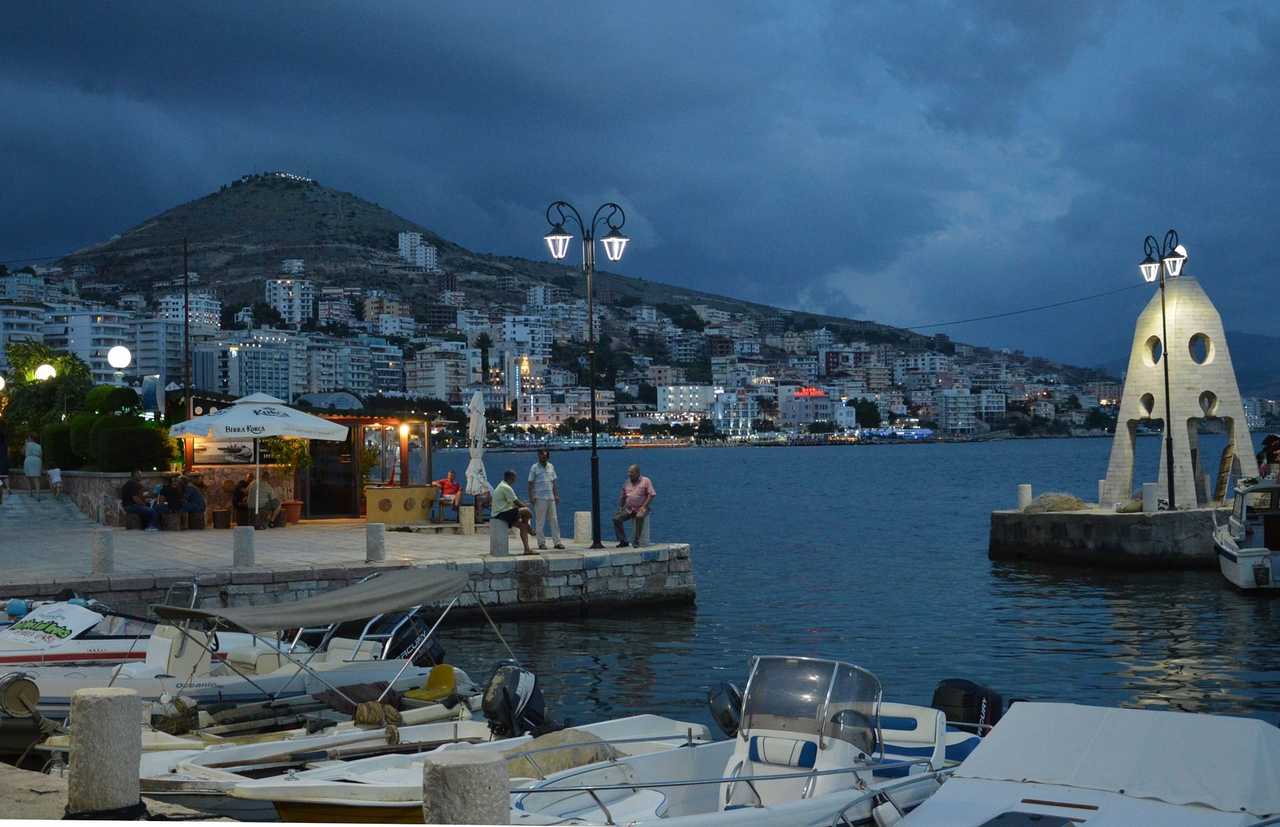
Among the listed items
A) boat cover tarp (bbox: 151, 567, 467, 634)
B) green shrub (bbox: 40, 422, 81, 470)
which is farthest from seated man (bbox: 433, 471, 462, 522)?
Answer: green shrub (bbox: 40, 422, 81, 470)

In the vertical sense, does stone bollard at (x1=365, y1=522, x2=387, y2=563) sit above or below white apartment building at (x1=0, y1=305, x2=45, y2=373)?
below

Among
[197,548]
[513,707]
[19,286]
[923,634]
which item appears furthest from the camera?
[19,286]

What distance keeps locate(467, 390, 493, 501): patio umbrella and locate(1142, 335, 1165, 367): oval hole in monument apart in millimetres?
15506

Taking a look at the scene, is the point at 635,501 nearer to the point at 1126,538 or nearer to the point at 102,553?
the point at 102,553

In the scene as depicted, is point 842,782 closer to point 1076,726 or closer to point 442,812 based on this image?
point 1076,726

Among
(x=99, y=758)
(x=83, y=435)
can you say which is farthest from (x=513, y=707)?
Result: (x=83, y=435)

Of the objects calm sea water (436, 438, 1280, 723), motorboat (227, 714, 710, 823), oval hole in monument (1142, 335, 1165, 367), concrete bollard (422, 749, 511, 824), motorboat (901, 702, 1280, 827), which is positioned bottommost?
calm sea water (436, 438, 1280, 723)

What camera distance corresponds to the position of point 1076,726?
824 centimetres

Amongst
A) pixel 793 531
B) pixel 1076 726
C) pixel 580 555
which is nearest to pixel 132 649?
pixel 580 555

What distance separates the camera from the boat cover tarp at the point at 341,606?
1170 centimetres

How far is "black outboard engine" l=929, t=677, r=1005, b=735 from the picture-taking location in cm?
1135

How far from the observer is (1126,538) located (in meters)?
28.5

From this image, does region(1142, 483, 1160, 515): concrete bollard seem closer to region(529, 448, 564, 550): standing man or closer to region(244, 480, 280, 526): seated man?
region(529, 448, 564, 550): standing man

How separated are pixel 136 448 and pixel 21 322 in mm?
128123
